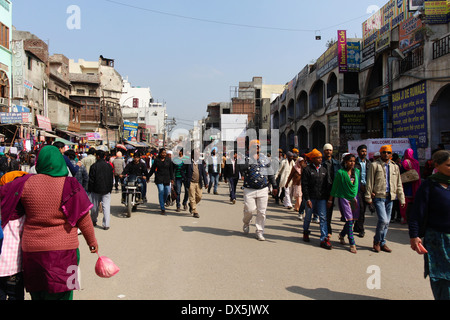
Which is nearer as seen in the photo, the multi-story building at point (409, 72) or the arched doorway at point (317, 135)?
the multi-story building at point (409, 72)

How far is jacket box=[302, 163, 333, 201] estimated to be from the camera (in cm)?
679

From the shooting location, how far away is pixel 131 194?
9.80 m

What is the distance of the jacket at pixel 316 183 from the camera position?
679 centimetres

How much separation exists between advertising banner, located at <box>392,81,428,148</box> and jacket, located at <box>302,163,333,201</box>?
9.06 m

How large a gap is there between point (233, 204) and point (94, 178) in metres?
5.58

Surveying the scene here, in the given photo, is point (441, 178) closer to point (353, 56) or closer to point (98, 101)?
point (353, 56)

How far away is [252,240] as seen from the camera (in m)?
7.06

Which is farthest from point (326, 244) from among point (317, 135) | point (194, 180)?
point (317, 135)

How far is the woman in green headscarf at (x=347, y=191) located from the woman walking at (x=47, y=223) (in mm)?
4799

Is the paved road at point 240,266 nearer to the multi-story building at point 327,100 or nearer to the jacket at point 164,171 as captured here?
the jacket at point 164,171

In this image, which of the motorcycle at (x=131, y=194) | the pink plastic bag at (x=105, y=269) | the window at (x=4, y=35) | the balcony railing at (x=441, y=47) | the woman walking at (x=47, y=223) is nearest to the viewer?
the woman walking at (x=47, y=223)

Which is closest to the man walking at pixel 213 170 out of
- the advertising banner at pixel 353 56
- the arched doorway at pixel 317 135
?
the advertising banner at pixel 353 56

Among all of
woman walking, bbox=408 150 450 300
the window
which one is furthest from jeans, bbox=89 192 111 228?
the window

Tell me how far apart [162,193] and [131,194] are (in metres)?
0.95
